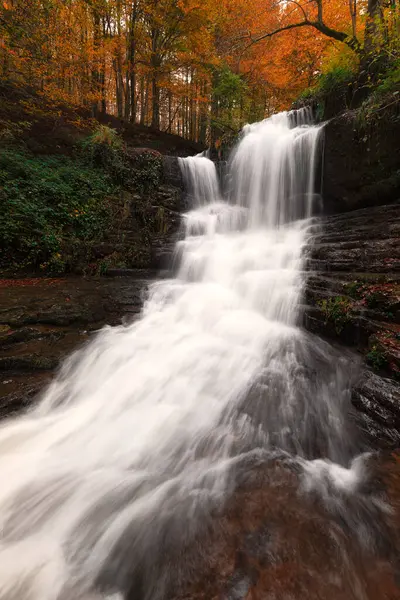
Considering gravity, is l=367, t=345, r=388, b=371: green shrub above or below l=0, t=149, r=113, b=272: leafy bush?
below

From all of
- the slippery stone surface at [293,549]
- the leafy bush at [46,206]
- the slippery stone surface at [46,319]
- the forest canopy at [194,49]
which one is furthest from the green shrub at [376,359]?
the forest canopy at [194,49]

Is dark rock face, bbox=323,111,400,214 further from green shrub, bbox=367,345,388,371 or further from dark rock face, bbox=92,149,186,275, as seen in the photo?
green shrub, bbox=367,345,388,371

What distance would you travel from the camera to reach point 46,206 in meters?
8.15

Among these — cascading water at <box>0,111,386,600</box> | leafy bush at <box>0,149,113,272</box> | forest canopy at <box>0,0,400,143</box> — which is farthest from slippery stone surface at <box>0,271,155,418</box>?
forest canopy at <box>0,0,400,143</box>

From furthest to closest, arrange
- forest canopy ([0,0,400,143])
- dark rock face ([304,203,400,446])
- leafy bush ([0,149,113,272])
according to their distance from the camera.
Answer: forest canopy ([0,0,400,143])
leafy bush ([0,149,113,272])
dark rock face ([304,203,400,446])

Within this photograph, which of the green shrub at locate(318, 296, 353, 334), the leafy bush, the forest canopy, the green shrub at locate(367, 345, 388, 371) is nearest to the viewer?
the green shrub at locate(367, 345, 388, 371)

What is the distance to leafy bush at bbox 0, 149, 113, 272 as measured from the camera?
735cm

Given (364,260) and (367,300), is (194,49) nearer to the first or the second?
(364,260)

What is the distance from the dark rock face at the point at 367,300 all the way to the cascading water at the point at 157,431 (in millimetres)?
336

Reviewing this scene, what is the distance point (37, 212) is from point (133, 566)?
27.7ft

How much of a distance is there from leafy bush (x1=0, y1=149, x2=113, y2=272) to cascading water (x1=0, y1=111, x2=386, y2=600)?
3.37 meters

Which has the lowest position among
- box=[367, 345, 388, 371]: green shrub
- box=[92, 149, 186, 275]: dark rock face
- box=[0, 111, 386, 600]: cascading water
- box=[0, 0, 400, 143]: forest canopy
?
box=[0, 111, 386, 600]: cascading water

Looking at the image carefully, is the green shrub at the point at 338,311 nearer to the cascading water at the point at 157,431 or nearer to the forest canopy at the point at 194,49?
the cascading water at the point at 157,431

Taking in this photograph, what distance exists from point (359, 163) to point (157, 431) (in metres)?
8.45
